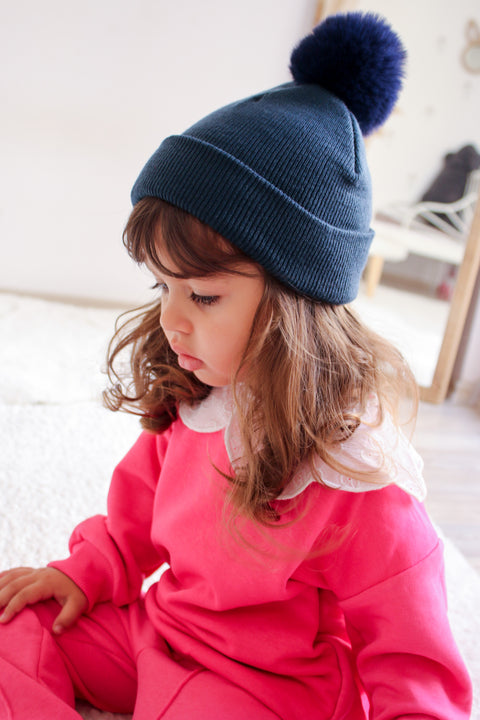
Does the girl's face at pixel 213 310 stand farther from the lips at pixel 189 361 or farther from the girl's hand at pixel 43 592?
the girl's hand at pixel 43 592

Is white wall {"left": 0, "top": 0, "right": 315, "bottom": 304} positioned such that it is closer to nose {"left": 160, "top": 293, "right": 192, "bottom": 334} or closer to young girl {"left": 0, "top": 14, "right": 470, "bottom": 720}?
young girl {"left": 0, "top": 14, "right": 470, "bottom": 720}

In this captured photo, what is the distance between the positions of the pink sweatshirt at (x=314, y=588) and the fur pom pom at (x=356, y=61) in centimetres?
38

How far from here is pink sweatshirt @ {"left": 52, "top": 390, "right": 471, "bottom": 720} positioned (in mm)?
617

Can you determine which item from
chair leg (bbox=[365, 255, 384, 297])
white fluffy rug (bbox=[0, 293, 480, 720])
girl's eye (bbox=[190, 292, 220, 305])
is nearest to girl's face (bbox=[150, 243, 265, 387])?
girl's eye (bbox=[190, 292, 220, 305])

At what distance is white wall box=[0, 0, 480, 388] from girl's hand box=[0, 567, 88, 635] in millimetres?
1829

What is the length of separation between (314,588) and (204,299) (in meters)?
0.36

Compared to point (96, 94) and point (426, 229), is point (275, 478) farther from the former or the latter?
point (96, 94)

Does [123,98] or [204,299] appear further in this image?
[123,98]

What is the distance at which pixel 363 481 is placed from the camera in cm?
64

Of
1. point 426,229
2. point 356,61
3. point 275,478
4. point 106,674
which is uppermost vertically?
point 356,61

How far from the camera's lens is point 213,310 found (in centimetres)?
64

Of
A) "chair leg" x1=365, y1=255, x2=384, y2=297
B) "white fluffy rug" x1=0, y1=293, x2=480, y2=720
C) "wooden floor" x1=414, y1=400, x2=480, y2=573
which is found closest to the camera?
"white fluffy rug" x1=0, y1=293, x2=480, y2=720

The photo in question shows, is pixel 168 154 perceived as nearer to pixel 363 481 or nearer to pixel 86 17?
pixel 363 481


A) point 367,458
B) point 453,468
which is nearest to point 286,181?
point 367,458
